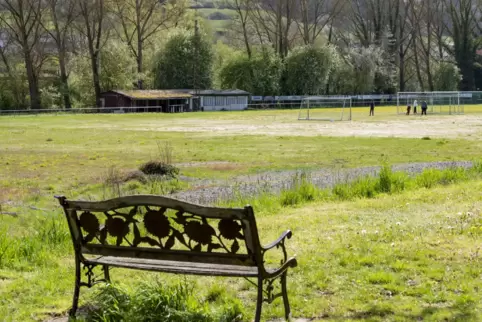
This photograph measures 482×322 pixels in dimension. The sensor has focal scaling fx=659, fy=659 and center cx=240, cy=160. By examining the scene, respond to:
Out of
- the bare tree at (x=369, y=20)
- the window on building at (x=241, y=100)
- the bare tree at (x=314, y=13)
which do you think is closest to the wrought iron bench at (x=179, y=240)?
the window on building at (x=241, y=100)

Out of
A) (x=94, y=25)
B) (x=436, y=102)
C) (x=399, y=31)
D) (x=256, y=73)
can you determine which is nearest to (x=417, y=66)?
(x=399, y=31)

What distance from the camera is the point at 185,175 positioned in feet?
68.6

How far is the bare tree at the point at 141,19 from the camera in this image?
89.2m

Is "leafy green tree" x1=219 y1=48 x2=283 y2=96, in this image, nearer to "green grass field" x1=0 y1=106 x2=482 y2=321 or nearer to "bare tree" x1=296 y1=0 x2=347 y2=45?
"bare tree" x1=296 y1=0 x2=347 y2=45

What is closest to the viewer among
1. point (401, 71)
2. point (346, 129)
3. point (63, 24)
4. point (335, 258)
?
point (335, 258)

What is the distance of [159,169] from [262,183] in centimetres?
392

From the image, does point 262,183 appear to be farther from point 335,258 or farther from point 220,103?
point 220,103

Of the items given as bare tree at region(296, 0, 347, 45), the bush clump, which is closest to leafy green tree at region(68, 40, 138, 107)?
bare tree at region(296, 0, 347, 45)

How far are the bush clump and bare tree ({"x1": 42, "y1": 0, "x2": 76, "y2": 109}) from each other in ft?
206

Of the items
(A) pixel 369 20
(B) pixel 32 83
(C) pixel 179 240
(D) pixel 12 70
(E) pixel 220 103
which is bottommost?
(E) pixel 220 103

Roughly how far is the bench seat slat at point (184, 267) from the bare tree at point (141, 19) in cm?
8415

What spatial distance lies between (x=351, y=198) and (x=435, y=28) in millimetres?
97973

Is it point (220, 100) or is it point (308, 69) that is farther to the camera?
point (308, 69)

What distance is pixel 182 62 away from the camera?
9256cm
